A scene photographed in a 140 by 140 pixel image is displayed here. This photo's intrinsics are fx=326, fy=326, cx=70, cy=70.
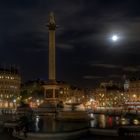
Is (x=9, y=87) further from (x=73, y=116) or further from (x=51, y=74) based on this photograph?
(x=73, y=116)

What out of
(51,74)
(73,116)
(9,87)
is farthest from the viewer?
(9,87)

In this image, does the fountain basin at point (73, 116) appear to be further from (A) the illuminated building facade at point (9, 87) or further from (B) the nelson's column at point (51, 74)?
(A) the illuminated building facade at point (9, 87)

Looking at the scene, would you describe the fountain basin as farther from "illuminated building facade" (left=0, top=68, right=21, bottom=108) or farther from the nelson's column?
"illuminated building facade" (left=0, top=68, right=21, bottom=108)

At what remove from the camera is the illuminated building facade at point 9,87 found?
155 m

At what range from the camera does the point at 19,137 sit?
3747 cm

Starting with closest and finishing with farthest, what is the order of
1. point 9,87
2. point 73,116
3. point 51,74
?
point 73,116 < point 51,74 < point 9,87

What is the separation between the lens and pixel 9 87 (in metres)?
162

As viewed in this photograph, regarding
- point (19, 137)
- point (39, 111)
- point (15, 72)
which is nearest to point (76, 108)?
point (39, 111)

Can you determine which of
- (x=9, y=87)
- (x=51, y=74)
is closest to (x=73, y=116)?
(x=51, y=74)

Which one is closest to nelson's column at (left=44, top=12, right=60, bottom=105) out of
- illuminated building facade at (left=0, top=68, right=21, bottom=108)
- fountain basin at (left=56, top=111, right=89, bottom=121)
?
fountain basin at (left=56, top=111, right=89, bottom=121)

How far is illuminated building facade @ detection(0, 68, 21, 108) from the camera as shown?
155 meters

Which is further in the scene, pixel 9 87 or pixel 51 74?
pixel 9 87

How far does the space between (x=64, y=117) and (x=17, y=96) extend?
347ft

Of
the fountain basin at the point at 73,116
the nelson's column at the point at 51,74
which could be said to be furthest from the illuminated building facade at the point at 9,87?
the fountain basin at the point at 73,116
